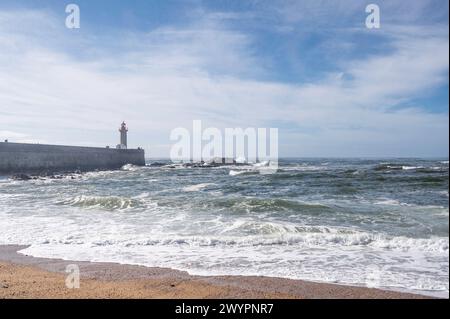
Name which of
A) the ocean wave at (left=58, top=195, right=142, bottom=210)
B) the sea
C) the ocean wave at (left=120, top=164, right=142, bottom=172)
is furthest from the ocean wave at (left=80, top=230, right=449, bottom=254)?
the ocean wave at (left=120, top=164, right=142, bottom=172)

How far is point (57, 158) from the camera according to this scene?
42844 mm

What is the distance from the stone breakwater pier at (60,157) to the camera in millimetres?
35938

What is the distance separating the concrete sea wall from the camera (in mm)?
35875

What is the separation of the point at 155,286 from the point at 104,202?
10.3 metres

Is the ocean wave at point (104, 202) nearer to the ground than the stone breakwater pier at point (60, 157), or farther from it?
nearer to the ground

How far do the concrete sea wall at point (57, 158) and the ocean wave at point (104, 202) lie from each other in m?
24.0

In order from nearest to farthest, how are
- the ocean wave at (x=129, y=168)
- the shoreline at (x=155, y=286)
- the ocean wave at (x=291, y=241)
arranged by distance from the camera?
the shoreline at (x=155, y=286) < the ocean wave at (x=291, y=241) < the ocean wave at (x=129, y=168)

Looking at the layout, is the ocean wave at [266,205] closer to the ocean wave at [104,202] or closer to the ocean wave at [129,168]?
the ocean wave at [104,202]

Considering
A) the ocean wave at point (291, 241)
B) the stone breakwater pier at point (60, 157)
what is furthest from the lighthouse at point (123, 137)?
the ocean wave at point (291, 241)

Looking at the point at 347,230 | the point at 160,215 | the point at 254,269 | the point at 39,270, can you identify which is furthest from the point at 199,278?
the point at 160,215

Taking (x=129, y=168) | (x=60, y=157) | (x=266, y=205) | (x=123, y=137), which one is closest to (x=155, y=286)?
(x=266, y=205)

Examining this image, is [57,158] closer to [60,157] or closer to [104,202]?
[60,157]

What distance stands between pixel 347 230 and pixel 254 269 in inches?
140

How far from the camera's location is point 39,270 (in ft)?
20.1
